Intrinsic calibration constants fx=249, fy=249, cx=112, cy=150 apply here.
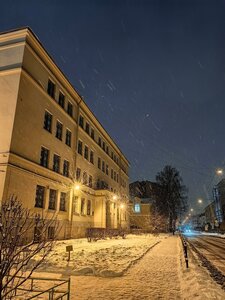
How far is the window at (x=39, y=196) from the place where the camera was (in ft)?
71.4

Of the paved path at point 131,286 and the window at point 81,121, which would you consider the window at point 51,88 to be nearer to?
the window at point 81,121

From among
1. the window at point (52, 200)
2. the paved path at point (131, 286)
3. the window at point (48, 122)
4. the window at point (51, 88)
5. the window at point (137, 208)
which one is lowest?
the paved path at point (131, 286)

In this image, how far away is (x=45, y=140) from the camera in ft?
78.3

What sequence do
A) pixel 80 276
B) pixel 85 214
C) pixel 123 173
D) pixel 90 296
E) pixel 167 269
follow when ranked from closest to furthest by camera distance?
pixel 90 296, pixel 80 276, pixel 167 269, pixel 85 214, pixel 123 173

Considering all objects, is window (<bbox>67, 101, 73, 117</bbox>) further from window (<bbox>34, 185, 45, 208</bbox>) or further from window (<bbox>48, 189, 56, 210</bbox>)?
window (<bbox>34, 185, 45, 208</bbox>)

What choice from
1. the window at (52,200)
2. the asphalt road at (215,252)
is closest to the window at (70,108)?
the window at (52,200)

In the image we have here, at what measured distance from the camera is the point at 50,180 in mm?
23969

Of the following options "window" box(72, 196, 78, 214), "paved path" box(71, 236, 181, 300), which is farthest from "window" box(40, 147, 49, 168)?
"paved path" box(71, 236, 181, 300)

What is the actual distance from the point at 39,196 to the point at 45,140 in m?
5.32

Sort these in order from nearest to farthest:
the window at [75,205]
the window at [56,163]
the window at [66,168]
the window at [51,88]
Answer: the window at [56,163], the window at [51,88], the window at [66,168], the window at [75,205]

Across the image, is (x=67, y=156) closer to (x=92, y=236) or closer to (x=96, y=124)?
(x=92, y=236)

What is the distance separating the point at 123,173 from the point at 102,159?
59.7ft

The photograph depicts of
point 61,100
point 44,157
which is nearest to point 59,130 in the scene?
point 61,100

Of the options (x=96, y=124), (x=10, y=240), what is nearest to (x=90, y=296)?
(x=10, y=240)
